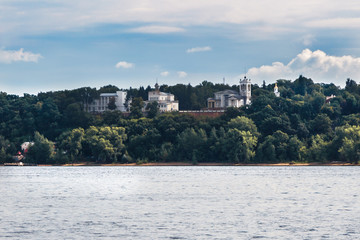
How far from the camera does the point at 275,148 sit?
16188 cm

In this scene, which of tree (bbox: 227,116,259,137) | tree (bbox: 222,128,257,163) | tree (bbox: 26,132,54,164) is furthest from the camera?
tree (bbox: 26,132,54,164)

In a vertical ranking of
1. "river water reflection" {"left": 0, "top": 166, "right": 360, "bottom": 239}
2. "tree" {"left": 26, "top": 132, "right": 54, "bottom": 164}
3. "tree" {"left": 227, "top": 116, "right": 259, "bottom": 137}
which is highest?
"tree" {"left": 227, "top": 116, "right": 259, "bottom": 137}

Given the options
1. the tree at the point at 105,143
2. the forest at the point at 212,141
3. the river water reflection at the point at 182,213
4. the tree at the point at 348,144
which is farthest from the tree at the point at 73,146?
the river water reflection at the point at 182,213

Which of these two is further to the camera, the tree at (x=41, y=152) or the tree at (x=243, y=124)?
the tree at (x=41, y=152)

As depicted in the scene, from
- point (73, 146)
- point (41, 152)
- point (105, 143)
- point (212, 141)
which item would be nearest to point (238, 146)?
point (212, 141)

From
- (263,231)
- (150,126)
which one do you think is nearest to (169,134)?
(150,126)

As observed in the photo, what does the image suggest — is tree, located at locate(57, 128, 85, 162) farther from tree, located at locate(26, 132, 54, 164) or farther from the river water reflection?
the river water reflection

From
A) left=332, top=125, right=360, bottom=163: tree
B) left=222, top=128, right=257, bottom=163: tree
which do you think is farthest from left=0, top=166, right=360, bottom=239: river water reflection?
left=222, top=128, right=257, bottom=163: tree

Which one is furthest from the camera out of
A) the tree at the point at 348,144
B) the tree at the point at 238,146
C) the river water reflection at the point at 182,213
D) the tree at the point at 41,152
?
the tree at the point at 41,152

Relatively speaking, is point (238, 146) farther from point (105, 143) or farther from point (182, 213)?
point (182, 213)

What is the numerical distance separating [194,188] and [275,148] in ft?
274

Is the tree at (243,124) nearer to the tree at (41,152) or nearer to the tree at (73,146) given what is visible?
the tree at (73,146)

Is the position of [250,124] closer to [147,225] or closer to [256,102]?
[256,102]

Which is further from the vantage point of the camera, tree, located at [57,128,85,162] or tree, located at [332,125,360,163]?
tree, located at [57,128,85,162]
